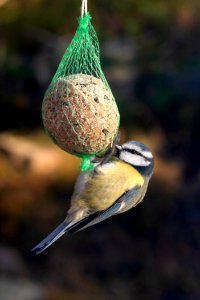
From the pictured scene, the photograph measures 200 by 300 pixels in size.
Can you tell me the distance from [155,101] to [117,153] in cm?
448

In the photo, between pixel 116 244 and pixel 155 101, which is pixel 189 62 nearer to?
pixel 155 101

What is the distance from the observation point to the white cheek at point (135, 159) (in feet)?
13.1

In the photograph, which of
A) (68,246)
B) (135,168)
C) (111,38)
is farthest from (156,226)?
(135,168)

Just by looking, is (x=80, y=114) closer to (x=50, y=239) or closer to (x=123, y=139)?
(x=50, y=239)

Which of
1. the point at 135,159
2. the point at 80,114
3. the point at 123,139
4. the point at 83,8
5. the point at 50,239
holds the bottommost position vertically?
the point at 123,139

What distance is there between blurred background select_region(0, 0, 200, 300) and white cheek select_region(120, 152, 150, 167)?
2913 mm

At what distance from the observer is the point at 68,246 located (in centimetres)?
865

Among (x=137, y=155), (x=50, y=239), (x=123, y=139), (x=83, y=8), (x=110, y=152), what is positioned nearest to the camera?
(x=83, y=8)

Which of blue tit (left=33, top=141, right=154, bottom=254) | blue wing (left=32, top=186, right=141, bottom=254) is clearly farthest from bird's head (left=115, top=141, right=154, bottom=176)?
blue wing (left=32, top=186, right=141, bottom=254)

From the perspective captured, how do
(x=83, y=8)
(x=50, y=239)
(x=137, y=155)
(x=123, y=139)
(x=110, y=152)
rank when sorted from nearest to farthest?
(x=83, y=8) < (x=50, y=239) < (x=110, y=152) < (x=137, y=155) < (x=123, y=139)

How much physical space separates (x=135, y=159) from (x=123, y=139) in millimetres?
3438

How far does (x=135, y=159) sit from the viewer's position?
13.2 feet

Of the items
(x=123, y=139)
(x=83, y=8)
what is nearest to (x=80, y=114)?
(x=83, y=8)

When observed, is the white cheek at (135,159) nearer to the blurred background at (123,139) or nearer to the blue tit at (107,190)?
the blue tit at (107,190)
